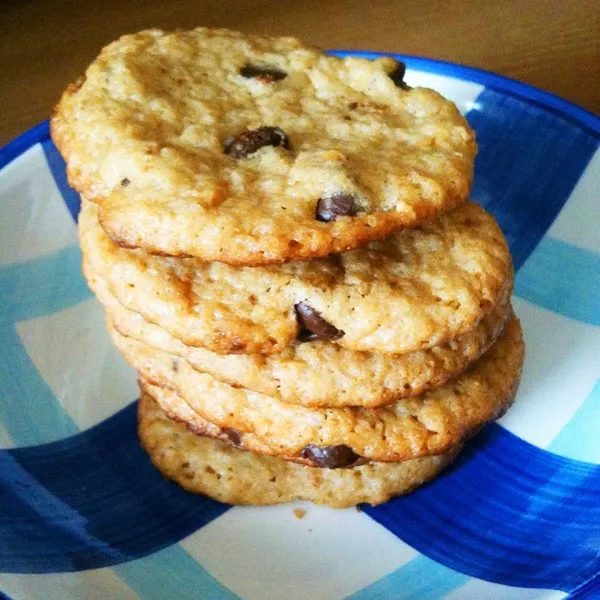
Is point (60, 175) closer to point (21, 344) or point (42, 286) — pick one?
point (42, 286)

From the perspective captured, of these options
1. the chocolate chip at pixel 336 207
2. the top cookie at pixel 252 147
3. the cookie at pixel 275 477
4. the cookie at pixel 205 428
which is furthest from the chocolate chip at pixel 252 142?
the cookie at pixel 275 477

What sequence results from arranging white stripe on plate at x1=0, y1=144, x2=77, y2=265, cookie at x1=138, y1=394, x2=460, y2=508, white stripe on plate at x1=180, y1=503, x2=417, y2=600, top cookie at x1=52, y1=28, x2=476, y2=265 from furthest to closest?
white stripe on plate at x1=0, y1=144, x2=77, y2=265 → cookie at x1=138, y1=394, x2=460, y2=508 → white stripe on plate at x1=180, y1=503, x2=417, y2=600 → top cookie at x1=52, y1=28, x2=476, y2=265

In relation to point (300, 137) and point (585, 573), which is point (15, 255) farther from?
point (585, 573)

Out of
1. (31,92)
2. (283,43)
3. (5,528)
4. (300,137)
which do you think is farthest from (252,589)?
(31,92)

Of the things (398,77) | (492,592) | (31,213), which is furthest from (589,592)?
(31,213)

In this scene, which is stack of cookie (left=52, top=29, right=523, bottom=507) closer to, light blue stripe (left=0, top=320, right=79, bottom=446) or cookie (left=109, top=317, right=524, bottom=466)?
cookie (left=109, top=317, right=524, bottom=466)

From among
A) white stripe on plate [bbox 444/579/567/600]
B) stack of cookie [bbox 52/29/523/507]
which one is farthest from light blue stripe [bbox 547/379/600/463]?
white stripe on plate [bbox 444/579/567/600]
